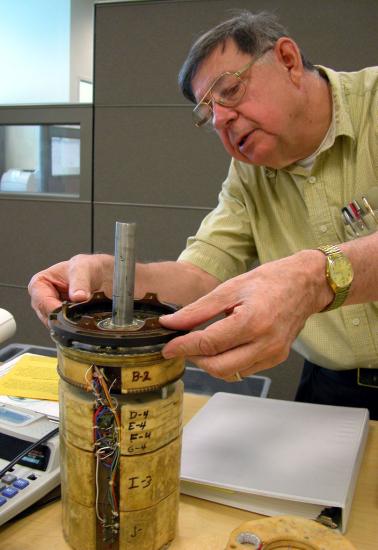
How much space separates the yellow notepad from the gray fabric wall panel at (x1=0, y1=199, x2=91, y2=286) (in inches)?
64.9

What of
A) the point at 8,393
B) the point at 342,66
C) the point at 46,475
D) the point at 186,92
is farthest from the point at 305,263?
the point at 342,66

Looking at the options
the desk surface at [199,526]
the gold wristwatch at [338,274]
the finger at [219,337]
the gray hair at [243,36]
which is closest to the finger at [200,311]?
the finger at [219,337]

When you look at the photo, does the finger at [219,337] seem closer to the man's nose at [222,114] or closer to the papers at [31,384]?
the papers at [31,384]

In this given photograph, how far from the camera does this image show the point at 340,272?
0.72m

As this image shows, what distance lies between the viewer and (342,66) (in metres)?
2.21

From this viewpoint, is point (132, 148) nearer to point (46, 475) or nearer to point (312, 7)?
point (312, 7)

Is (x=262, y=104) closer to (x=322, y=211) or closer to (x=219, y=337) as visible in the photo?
(x=322, y=211)

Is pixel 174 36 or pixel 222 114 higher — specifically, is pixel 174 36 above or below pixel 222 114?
above

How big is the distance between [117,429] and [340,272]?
15.1 inches

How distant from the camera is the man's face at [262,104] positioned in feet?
3.65

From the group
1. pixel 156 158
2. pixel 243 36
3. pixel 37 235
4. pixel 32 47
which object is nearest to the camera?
pixel 243 36

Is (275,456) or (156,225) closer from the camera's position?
(275,456)

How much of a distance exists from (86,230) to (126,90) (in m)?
0.75

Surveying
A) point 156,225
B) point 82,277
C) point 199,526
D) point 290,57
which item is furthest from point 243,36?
point 156,225
